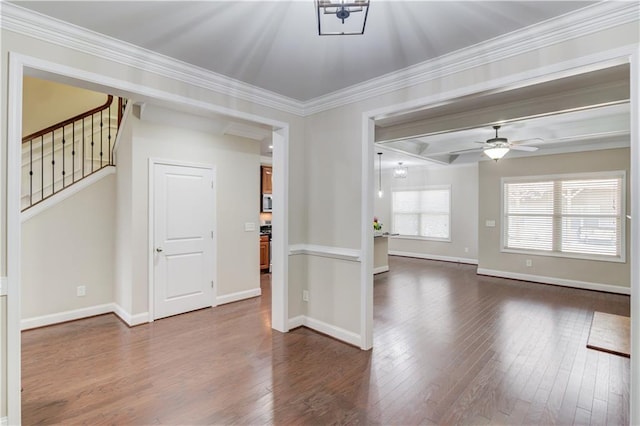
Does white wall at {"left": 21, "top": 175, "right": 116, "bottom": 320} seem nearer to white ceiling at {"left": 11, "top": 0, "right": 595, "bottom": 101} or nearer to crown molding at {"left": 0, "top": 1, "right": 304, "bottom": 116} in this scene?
crown molding at {"left": 0, "top": 1, "right": 304, "bottom": 116}

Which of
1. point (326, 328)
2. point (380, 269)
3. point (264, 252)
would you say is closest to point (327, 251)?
point (326, 328)

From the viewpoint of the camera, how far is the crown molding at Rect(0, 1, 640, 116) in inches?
77.9

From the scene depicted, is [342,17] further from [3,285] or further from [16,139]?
[3,285]

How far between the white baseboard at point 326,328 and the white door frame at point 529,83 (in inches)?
5.5

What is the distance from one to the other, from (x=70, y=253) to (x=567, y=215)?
8.40 m

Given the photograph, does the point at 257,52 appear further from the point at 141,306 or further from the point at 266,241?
the point at 266,241

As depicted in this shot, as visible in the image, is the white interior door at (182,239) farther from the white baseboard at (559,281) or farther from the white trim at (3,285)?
the white baseboard at (559,281)

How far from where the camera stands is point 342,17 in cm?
156

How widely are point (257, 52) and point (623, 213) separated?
6753 millimetres

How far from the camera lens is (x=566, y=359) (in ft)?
10.1

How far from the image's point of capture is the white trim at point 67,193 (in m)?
3.74

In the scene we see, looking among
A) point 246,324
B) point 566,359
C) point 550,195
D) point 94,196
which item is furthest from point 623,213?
point 94,196

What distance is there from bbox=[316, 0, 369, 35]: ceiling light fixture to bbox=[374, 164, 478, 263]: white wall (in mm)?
7339

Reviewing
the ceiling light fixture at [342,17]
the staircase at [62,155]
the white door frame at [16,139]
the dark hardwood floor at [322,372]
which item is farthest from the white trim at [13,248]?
the staircase at [62,155]
